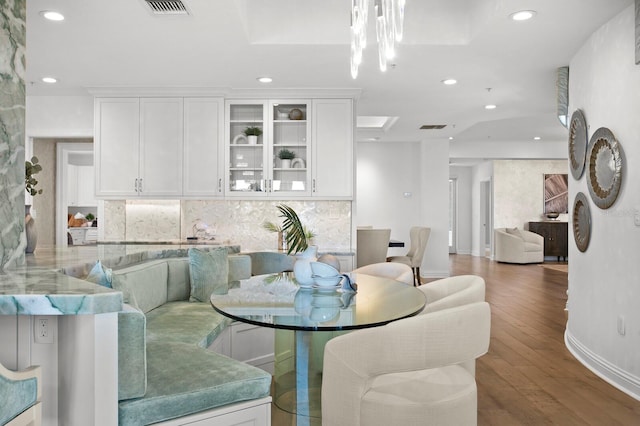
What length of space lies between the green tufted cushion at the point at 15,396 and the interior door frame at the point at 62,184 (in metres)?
6.03

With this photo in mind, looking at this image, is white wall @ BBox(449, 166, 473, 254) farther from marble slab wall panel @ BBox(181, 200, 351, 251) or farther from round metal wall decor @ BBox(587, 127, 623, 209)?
round metal wall decor @ BBox(587, 127, 623, 209)

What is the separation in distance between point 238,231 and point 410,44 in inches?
117

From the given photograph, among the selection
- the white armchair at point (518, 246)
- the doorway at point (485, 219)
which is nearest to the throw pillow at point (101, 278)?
the white armchair at point (518, 246)

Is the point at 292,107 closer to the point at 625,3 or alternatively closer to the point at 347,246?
the point at 347,246

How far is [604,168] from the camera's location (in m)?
3.63

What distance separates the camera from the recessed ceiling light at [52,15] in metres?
3.44

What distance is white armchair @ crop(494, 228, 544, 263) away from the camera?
11.3m

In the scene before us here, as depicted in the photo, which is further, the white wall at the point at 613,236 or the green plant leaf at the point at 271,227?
the green plant leaf at the point at 271,227

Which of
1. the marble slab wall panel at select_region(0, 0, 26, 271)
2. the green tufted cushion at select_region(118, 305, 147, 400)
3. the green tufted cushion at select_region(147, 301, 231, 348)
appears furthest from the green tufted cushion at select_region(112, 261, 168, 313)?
the green tufted cushion at select_region(118, 305, 147, 400)

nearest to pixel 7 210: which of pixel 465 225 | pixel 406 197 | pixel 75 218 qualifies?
pixel 75 218

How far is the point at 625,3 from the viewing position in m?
3.29

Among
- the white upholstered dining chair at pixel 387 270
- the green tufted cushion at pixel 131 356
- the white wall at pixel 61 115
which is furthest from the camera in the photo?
the white wall at pixel 61 115

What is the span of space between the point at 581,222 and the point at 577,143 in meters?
0.68

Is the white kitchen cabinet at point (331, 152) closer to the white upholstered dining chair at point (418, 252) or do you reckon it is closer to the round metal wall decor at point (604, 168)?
the white upholstered dining chair at point (418, 252)
